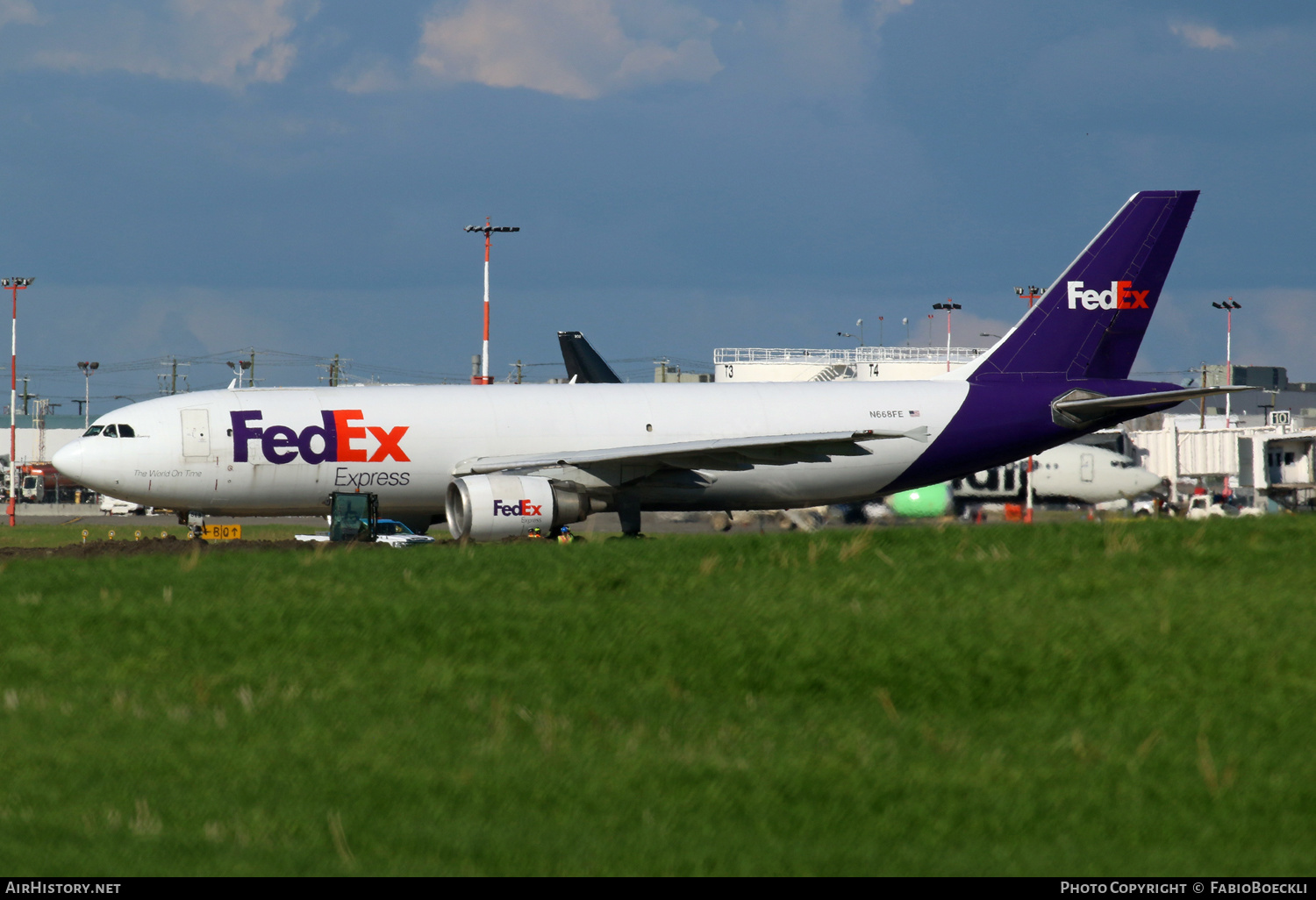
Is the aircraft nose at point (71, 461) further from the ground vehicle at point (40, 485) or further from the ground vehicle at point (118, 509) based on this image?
the ground vehicle at point (40, 485)

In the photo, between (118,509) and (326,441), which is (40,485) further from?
(326,441)

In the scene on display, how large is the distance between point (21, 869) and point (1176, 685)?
9.39m

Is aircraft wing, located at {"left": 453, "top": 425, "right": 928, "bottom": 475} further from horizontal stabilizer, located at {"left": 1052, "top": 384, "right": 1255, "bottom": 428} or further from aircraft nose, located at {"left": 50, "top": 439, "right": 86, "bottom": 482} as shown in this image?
aircraft nose, located at {"left": 50, "top": 439, "right": 86, "bottom": 482}

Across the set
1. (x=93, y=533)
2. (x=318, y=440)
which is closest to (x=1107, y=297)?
(x=318, y=440)

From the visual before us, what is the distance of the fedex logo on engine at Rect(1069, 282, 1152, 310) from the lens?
37906 mm

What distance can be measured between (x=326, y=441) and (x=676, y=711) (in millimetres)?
22840

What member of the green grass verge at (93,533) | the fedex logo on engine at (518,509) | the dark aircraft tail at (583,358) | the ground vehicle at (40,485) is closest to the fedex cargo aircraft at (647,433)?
the fedex logo on engine at (518,509)

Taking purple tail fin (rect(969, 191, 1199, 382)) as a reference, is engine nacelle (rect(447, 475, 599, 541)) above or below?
below

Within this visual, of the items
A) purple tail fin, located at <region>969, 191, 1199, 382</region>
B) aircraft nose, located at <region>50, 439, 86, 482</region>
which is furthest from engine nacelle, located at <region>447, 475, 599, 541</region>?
purple tail fin, located at <region>969, 191, 1199, 382</region>

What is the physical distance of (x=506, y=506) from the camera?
30.7 metres

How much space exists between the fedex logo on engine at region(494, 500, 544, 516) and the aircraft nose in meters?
10.9

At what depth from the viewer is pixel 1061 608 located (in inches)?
573
